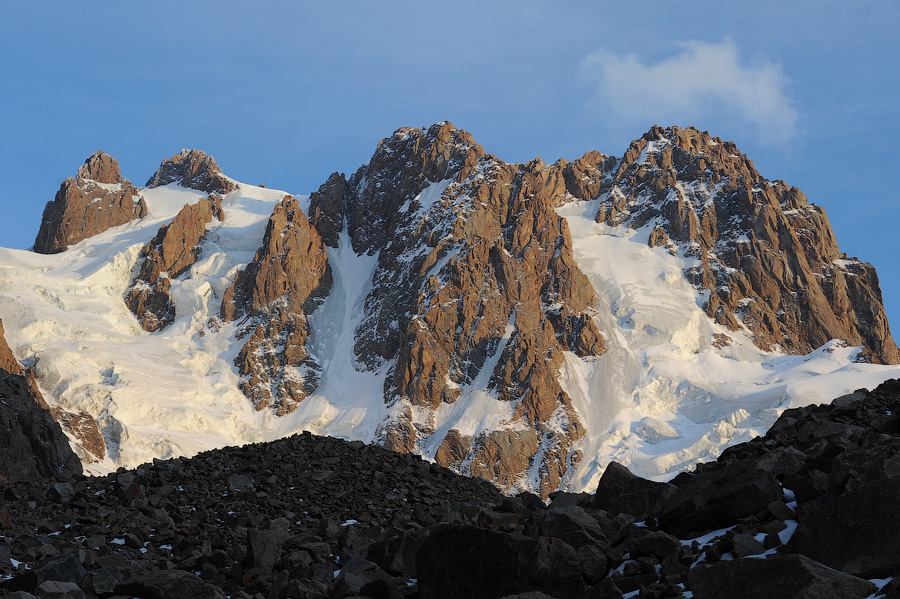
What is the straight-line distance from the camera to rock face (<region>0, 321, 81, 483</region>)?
161ft

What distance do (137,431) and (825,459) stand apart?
200505mm

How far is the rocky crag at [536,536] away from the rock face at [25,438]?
85.0 feet

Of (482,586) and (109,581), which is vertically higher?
(482,586)

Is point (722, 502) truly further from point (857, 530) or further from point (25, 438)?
point (25, 438)

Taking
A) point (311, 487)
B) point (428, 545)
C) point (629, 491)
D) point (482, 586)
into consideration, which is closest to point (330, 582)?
point (428, 545)

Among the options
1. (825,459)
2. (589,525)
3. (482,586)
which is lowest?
(482,586)

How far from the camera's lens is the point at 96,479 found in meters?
27.3

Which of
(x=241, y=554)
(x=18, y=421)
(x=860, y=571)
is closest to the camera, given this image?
(x=860, y=571)

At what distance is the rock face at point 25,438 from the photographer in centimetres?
4916

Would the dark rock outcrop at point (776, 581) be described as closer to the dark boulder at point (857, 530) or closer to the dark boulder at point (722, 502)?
the dark boulder at point (857, 530)

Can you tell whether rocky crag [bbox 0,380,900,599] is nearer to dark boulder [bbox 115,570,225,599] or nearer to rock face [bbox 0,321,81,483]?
dark boulder [bbox 115,570,225,599]

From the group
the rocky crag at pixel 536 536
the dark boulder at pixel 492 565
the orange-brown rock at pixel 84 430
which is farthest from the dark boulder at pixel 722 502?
the orange-brown rock at pixel 84 430

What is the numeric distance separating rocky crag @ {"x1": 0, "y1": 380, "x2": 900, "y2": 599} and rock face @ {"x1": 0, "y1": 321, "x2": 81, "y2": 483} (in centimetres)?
2590

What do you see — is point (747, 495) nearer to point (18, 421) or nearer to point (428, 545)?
point (428, 545)
